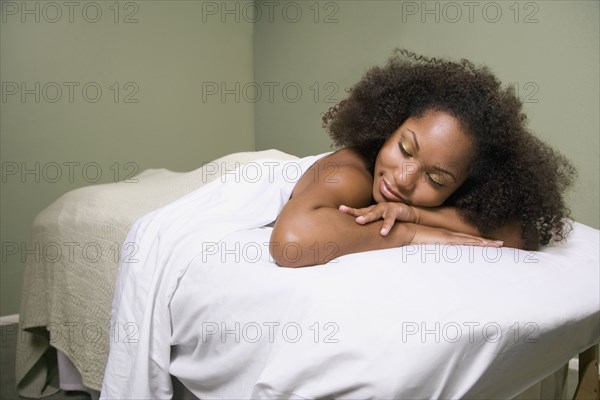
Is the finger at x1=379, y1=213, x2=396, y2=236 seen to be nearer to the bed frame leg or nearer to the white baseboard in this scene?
the bed frame leg

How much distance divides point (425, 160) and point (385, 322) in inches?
17.9

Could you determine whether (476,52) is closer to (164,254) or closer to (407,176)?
(407,176)

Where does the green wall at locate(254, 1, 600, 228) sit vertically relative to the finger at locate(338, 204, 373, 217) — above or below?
above

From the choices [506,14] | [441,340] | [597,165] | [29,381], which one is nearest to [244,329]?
[441,340]

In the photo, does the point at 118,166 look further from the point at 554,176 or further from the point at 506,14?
the point at 554,176

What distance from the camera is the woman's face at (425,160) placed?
1.24m

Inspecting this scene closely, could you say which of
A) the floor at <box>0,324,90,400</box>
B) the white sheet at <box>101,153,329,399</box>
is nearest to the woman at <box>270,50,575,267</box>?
the white sheet at <box>101,153,329,399</box>

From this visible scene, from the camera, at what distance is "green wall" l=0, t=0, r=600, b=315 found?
2.18 metres

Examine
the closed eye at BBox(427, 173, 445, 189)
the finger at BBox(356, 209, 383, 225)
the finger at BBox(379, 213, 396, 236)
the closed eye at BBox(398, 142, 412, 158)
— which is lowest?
the finger at BBox(379, 213, 396, 236)

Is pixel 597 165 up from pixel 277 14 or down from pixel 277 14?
down

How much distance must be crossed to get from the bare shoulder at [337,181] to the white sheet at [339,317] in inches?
4.7

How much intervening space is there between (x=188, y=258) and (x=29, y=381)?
1194mm

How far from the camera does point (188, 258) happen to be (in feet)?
4.04

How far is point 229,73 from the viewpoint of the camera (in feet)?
11.6
